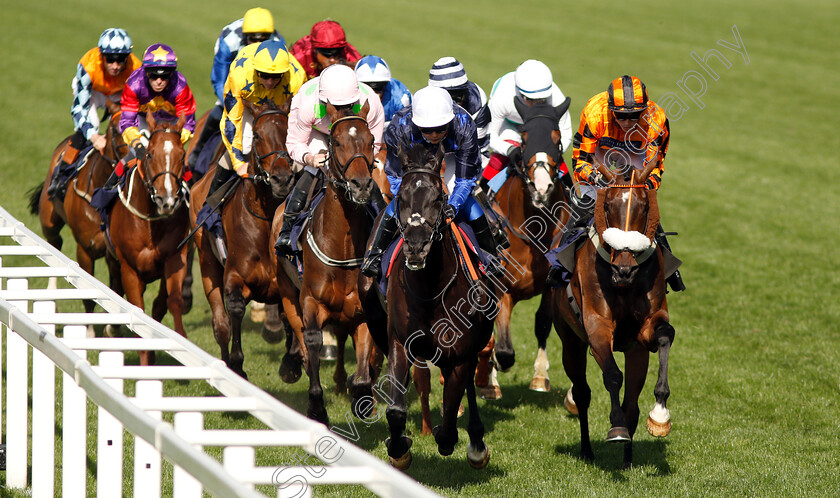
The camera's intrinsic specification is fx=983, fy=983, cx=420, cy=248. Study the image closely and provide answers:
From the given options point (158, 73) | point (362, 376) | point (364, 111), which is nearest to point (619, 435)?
point (362, 376)

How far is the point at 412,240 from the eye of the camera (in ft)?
17.1

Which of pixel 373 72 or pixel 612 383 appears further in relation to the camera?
pixel 373 72

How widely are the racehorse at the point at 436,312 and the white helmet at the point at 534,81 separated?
247 centimetres

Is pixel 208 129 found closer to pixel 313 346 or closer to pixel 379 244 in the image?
pixel 313 346

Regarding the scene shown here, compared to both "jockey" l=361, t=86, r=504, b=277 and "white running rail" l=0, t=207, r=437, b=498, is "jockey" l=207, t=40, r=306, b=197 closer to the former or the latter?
"jockey" l=361, t=86, r=504, b=277

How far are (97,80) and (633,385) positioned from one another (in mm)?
6492

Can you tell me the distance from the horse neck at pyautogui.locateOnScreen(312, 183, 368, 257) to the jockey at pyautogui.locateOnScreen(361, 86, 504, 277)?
0.42 meters

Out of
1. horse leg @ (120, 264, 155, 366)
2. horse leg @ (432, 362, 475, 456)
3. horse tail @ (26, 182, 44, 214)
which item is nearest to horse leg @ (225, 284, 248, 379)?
horse leg @ (120, 264, 155, 366)

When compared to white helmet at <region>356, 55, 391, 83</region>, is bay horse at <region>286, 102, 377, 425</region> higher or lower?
lower

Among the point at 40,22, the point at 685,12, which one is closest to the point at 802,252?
the point at 685,12

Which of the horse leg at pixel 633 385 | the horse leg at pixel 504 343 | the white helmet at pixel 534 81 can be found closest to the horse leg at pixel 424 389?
the horse leg at pixel 504 343

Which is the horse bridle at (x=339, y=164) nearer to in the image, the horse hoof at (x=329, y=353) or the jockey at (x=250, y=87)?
the jockey at (x=250, y=87)

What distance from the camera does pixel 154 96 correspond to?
9203 mm

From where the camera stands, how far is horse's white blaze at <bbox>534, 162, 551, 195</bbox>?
7625mm
